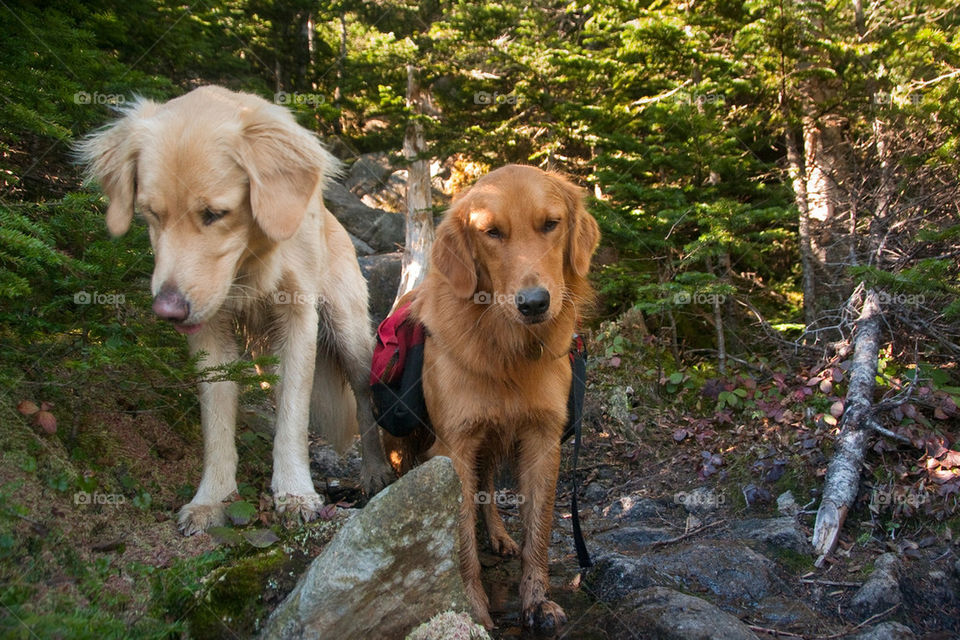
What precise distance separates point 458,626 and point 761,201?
20.6 ft

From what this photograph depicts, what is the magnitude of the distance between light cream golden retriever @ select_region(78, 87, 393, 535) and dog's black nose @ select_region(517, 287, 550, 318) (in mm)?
1193

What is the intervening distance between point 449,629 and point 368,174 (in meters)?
15.4

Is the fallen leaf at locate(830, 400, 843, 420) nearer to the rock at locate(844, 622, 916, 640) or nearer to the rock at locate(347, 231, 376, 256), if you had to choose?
the rock at locate(844, 622, 916, 640)

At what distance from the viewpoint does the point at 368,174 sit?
1711cm

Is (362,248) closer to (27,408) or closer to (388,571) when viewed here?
(27,408)

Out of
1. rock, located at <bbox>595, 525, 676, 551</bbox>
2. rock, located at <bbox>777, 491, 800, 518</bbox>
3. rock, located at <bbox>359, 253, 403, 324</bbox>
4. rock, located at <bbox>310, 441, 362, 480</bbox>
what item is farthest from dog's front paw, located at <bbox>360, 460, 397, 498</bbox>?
rock, located at <bbox>359, 253, 403, 324</bbox>

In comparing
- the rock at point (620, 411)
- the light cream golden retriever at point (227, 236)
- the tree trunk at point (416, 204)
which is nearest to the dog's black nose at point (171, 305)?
the light cream golden retriever at point (227, 236)

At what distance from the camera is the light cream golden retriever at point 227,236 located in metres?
3.11

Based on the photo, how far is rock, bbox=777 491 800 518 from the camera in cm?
418

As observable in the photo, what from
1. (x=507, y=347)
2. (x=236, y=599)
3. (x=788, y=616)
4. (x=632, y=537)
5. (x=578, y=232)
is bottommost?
(x=632, y=537)

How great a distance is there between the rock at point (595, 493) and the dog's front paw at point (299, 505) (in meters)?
2.52

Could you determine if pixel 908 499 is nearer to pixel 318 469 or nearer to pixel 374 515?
pixel 374 515

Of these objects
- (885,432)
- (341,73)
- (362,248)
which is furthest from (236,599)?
(362,248)

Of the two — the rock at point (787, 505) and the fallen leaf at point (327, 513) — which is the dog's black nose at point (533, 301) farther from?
the rock at point (787, 505)
